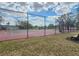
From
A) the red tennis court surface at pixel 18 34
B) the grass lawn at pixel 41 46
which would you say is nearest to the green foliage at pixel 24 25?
the red tennis court surface at pixel 18 34

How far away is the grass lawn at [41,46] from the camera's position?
2.71 meters

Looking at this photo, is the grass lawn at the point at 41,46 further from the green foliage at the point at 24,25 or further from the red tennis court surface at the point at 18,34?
the green foliage at the point at 24,25

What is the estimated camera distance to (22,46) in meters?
2.75

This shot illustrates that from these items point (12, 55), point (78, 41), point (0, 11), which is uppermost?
point (0, 11)

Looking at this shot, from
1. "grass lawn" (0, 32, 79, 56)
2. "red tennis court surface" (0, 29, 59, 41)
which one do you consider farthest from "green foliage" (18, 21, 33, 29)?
"grass lawn" (0, 32, 79, 56)

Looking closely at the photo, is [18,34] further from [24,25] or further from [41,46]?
[41,46]

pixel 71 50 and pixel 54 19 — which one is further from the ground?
pixel 54 19

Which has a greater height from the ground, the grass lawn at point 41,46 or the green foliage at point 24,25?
the green foliage at point 24,25

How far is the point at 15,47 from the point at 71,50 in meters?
0.75

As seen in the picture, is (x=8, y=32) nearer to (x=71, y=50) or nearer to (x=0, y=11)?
(x=0, y=11)

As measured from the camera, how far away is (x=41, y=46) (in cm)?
275

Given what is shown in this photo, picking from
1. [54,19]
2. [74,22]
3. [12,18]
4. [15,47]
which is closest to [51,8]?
[54,19]

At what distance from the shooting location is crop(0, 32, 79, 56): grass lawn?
107 inches

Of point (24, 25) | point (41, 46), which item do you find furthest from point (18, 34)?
point (41, 46)
